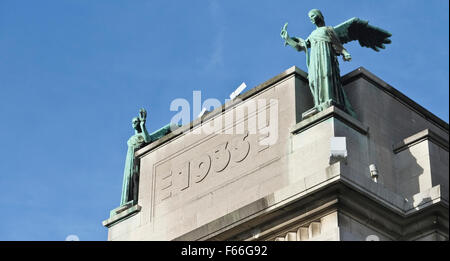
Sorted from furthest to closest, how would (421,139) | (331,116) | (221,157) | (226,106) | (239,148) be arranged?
(226,106) → (221,157) → (239,148) → (421,139) → (331,116)

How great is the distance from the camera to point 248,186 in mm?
35719

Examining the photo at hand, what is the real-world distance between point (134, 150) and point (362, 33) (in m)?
8.23

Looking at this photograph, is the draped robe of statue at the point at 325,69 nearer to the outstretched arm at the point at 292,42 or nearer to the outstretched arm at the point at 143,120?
the outstretched arm at the point at 292,42

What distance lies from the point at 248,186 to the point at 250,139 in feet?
4.94

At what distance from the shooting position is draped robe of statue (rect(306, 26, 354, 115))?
3512 centimetres

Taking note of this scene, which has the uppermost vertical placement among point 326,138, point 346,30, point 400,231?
point 346,30

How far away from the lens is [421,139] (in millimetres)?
34750

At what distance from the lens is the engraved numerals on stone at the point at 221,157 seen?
36844mm

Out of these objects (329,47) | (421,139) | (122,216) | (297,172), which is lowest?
(297,172)

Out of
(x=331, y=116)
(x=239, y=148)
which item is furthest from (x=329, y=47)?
(x=239, y=148)

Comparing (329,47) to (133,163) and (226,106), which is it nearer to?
(226,106)

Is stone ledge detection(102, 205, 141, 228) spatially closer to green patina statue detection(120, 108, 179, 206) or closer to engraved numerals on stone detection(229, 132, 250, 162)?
green patina statue detection(120, 108, 179, 206)
